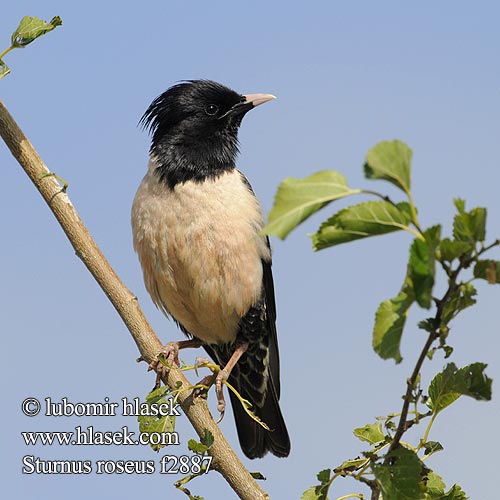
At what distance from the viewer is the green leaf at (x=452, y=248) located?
6.35 feet

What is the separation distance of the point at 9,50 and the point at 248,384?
3643 millimetres

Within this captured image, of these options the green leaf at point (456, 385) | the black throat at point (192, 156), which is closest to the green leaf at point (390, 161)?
the green leaf at point (456, 385)

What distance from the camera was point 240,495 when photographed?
351cm

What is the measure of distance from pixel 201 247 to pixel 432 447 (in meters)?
2.84

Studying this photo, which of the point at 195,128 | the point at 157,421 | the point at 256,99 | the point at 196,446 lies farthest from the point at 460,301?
the point at 256,99

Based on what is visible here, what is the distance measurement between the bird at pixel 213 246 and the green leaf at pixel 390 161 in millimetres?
3276

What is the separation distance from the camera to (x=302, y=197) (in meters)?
1.86

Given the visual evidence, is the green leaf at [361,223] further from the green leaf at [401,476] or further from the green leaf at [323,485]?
the green leaf at [323,485]

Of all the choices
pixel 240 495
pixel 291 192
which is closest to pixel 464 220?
pixel 291 192

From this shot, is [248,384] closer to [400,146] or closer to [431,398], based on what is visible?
[431,398]

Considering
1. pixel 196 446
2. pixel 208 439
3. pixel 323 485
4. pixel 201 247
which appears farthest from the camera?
pixel 201 247

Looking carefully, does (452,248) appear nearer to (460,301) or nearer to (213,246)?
(460,301)

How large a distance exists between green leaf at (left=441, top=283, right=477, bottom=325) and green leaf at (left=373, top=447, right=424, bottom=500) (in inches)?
20.3

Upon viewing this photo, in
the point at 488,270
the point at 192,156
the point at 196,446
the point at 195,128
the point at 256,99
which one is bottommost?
the point at 488,270
